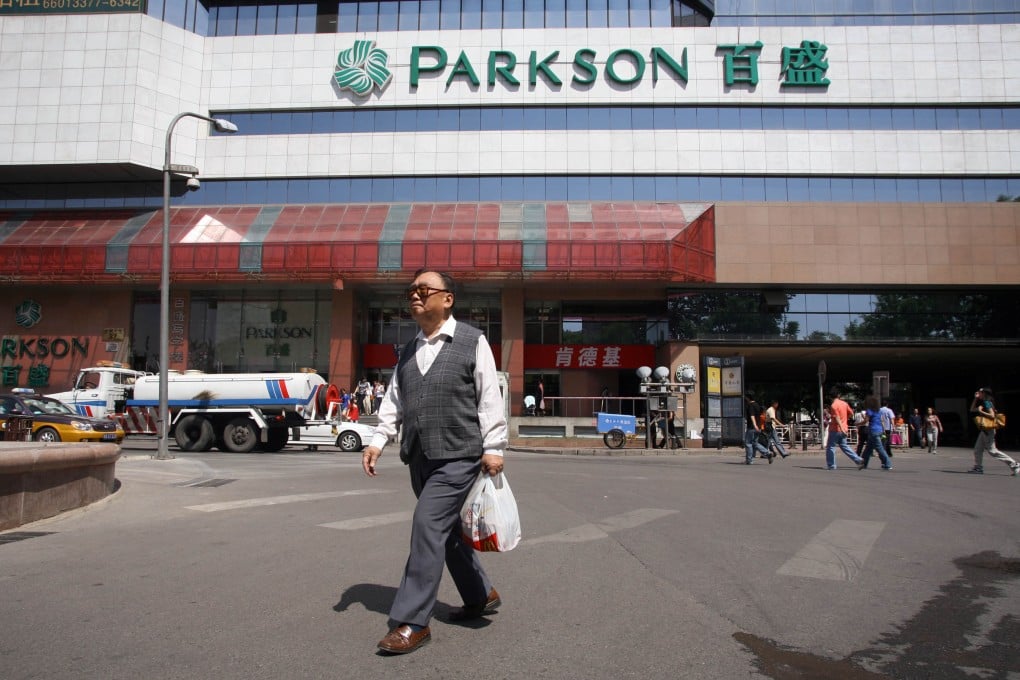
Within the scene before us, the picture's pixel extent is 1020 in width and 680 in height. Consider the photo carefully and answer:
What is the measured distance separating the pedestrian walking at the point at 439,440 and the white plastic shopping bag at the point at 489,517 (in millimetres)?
54

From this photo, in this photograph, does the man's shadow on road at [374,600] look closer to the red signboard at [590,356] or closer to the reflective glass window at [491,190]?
the red signboard at [590,356]

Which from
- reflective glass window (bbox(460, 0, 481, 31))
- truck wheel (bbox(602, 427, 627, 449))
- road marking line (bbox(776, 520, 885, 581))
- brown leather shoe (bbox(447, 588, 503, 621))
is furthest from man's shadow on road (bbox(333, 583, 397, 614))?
reflective glass window (bbox(460, 0, 481, 31))

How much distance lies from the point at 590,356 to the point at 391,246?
10.1m

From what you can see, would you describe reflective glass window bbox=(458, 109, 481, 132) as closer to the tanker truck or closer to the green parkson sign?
the green parkson sign

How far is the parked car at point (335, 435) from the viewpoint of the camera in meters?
21.9

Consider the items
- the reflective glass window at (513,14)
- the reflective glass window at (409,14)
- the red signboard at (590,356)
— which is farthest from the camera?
the reflective glass window at (409,14)

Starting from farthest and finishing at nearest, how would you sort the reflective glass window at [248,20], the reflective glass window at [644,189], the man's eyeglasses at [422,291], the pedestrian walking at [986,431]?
the reflective glass window at [248,20] → the reflective glass window at [644,189] → the pedestrian walking at [986,431] → the man's eyeglasses at [422,291]

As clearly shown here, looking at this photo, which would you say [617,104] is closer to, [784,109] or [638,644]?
[784,109]

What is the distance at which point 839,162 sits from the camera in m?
35.1

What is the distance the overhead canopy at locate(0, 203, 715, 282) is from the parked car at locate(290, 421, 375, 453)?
37.0ft

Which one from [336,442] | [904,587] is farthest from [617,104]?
[904,587]

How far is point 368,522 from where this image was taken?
7629mm

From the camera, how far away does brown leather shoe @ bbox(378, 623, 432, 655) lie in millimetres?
3438

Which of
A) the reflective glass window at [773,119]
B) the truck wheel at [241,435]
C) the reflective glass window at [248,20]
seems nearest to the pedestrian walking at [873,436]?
the truck wheel at [241,435]
